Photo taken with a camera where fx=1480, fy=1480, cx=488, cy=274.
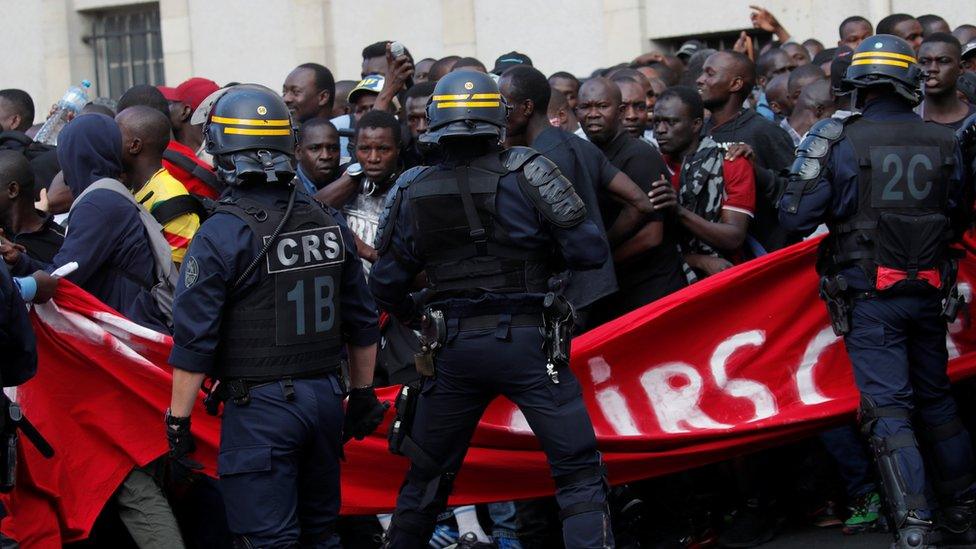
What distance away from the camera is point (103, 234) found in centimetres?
651

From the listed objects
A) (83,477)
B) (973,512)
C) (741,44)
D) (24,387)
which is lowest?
(973,512)

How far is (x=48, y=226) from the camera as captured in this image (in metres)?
7.10

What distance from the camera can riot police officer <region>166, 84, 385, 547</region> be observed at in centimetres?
554

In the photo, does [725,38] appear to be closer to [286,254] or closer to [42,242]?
[42,242]

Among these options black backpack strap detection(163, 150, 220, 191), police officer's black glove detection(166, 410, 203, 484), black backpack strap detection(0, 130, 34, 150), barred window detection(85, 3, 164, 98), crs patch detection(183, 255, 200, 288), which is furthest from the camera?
barred window detection(85, 3, 164, 98)

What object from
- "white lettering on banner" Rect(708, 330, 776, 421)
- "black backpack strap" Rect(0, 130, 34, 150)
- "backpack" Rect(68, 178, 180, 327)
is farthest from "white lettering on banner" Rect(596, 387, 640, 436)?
"black backpack strap" Rect(0, 130, 34, 150)

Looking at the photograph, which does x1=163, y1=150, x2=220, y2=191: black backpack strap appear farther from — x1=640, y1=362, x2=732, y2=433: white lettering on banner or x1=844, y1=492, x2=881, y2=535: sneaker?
x1=844, y1=492, x2=881, y2=535: sneaker

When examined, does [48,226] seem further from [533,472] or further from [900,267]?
[900,267]

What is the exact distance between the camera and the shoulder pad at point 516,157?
19.9ft

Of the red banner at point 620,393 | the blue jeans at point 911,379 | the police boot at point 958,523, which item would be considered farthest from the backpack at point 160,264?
the police boot at point 958,523

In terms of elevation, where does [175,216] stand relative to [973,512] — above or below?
above

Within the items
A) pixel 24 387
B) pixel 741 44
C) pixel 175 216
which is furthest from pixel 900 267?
pixel 741 44

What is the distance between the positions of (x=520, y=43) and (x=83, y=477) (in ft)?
31.3

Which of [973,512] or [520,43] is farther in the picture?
[520,43]
